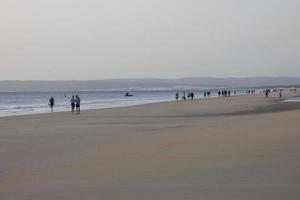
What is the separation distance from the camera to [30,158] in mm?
13531

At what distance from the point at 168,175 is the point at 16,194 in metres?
2.79

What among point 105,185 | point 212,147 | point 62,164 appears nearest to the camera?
point 105,185

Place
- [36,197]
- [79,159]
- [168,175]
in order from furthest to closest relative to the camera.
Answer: [79,159] → [168,175] → [36,197]

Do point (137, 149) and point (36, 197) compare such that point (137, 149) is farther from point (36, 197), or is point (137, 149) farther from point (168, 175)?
point (36, 197)

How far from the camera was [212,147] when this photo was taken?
14.7 m

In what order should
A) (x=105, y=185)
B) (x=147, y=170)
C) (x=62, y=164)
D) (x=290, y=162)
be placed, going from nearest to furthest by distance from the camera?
1. (x=105, y=185)
2. (x=147, y=170)
3. (x=290, y=162)
4. (x=62, y=164)

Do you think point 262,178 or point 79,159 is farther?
point 79,159

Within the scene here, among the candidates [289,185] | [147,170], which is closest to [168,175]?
[147,170]

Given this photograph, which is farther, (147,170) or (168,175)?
(147,170)

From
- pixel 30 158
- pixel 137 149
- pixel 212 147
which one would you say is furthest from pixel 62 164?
pixel 212 147

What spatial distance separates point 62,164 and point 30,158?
5.68 feet

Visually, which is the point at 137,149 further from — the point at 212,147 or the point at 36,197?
the point at 36,197

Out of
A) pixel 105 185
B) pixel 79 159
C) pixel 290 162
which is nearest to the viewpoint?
pixel 105 185

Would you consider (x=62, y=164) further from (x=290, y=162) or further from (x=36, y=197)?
(x=290, y=162)
